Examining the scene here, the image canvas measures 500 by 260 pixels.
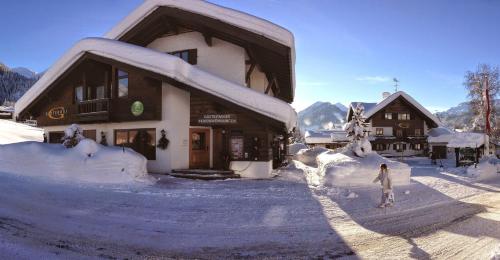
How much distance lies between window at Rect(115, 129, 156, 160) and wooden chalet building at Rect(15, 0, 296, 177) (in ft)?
0.19

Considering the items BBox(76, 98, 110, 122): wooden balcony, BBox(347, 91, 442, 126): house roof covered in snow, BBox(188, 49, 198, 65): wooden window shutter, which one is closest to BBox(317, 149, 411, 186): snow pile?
BBox(188, 49, 198, 65): wooden window shutter

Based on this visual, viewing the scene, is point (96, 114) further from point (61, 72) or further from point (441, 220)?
point (441, 220)

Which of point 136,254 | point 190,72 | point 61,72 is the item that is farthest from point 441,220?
point 61,72

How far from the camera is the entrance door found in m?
16.4

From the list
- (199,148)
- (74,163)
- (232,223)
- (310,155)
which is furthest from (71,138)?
(310,155)

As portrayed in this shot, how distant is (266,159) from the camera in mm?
15109

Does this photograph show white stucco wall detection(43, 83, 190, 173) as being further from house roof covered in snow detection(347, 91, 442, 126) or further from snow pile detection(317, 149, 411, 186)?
house roof covered in snow detection(347, 91, 442, 126)

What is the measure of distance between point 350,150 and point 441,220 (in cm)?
896

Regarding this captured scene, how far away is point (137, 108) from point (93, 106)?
3.58 metres

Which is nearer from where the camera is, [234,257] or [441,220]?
[234,257]

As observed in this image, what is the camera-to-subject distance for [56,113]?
2081cm

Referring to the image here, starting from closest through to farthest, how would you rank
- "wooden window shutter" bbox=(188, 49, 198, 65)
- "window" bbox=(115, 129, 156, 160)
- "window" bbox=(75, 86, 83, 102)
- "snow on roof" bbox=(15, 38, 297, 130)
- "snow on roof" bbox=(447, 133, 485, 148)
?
"snow on roof" bbox=(15, 38, 297, 130), "window" bbox=(115, 129, 156, 160), "wooden window shutter" bbox=(188, 49, 198, 65), "window" bbox=(75, 86, 83, 102), "snow on roof" bbox=(447, 133, 485, 148)

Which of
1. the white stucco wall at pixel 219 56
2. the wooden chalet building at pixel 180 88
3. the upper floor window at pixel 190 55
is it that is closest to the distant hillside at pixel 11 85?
the wooden chalet building at pixel 180 88

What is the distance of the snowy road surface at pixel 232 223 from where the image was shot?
5.23 metres
